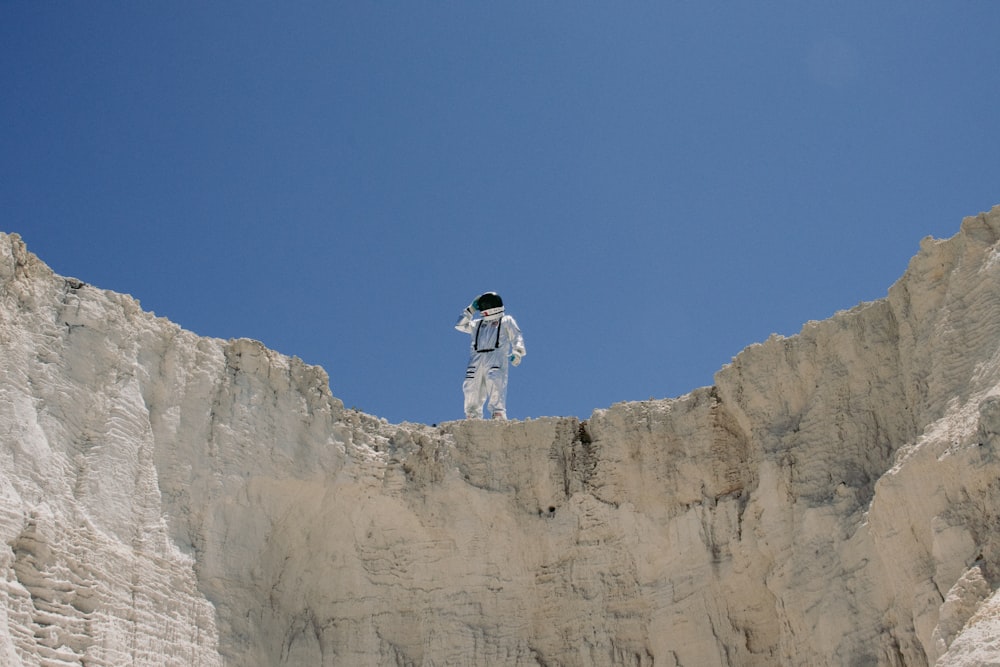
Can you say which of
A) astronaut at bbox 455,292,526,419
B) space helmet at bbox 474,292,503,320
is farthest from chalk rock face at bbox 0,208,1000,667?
space helmet at bbox 474,292,503,320

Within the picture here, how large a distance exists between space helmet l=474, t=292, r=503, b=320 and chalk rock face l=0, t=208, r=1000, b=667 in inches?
120

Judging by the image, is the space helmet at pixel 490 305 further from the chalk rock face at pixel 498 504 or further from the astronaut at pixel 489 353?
the chalk rock face at pixel 498 504

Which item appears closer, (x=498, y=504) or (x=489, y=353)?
(x=498, y=504)

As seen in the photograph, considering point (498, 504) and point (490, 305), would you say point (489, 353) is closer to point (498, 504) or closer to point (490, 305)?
point (490, 305)

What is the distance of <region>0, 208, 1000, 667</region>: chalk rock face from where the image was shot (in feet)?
44.2

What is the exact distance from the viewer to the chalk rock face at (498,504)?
1346 cm

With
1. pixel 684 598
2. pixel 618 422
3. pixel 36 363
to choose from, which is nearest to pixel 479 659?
pixel 684 598

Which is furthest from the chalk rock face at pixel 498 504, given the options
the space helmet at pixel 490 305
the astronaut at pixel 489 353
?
the space helmet at pixel 490 305

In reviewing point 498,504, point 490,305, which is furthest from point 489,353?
point 498,504

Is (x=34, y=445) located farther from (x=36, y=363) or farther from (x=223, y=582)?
(x=223, y=582)

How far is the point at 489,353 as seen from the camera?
66.5ft

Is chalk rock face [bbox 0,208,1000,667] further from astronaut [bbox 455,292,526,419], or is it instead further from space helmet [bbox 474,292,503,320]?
space helmet [bbox 474,292,503,320]

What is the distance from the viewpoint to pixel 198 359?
54.2 feet

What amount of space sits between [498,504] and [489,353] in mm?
3497
